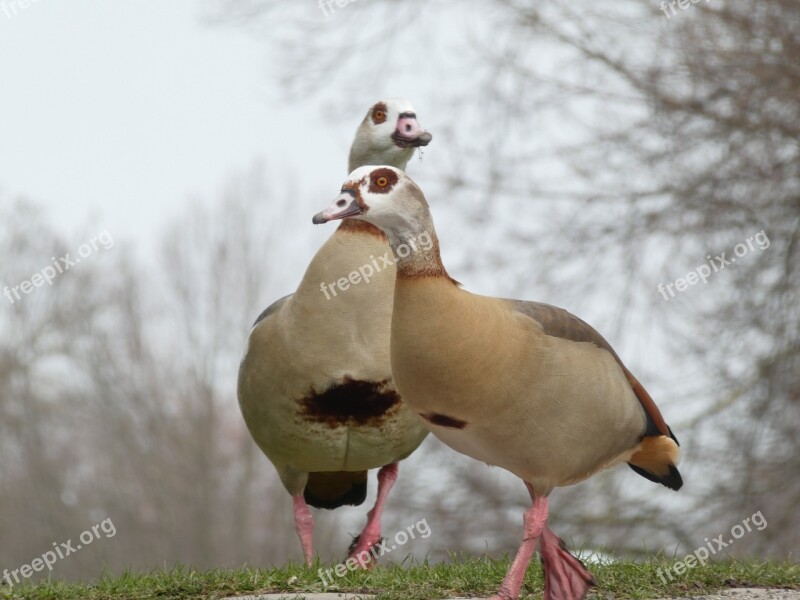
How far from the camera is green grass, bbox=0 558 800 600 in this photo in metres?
4.98

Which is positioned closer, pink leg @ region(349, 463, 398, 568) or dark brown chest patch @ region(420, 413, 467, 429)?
dark brown chest patch @ region(420, 413, 467, 429)

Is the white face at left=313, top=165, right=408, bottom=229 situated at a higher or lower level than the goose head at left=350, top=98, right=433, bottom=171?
lower

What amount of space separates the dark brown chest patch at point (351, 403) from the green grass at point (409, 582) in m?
0.75

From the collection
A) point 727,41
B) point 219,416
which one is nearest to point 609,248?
point 727,41

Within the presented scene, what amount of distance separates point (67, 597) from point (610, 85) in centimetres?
677

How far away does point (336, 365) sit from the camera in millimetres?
5645

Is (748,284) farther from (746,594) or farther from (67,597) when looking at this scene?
(67,597)

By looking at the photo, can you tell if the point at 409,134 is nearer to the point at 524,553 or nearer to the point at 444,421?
the point at 444,421

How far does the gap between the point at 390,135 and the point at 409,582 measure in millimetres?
2389

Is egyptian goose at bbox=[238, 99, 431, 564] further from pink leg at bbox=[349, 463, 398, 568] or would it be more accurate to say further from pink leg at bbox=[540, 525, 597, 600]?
pink leg at bbox=[540, 525, 597, 600]

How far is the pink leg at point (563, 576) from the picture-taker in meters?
4.70

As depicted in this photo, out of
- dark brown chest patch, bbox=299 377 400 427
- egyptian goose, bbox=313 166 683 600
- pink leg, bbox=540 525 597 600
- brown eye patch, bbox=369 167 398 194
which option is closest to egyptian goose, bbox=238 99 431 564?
dark brown chest patch, bbox=299 377 400 427

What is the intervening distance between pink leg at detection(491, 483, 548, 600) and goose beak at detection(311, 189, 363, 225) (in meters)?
1.42

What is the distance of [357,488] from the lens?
6.91 meters
